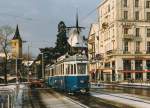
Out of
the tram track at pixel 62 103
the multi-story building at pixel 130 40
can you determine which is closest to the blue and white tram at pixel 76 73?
the tram track at pixel 62 103

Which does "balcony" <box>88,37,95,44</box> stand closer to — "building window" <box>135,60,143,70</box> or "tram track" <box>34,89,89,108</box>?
"building window" <box>135,60,143,70</box>

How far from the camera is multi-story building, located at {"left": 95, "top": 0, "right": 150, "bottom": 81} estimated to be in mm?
103125

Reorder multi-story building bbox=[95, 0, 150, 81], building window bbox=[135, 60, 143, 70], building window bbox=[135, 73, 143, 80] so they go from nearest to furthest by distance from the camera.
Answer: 1. building window bbox=[135, 73, 143, 80]
2. multi-story building bbox=[95, 0, 150, 81]
3. building window bbox=[135, 60, 143, 70]

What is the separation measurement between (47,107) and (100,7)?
94.7 meters

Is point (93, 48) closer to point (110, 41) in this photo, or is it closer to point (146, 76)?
point (110, 41)

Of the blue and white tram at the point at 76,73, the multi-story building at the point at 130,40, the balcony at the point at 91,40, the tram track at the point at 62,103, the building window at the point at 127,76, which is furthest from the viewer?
the balcony at the point at 91,40

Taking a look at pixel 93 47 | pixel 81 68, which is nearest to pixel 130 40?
pixel 93 47

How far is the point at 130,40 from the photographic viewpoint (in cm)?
10525

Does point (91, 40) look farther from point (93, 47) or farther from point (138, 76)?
point (138, 76)

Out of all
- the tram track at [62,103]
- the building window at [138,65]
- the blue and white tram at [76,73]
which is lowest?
the tram track at [62,103]

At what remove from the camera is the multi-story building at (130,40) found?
103125 millimetres

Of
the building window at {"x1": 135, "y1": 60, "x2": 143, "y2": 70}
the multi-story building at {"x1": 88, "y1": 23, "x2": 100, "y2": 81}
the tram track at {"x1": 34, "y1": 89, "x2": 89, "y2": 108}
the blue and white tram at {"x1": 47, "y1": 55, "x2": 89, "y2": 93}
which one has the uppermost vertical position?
the multi-story building at {"x1": 88, "y1": 23, "x2": 100, "y2": 81}

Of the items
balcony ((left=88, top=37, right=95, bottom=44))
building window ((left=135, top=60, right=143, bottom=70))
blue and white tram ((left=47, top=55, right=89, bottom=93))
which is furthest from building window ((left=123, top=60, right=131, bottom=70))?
blue and white tram ((left=47, top=55, right=89, bottom=93))

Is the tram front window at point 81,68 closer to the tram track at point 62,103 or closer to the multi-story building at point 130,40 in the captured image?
the tram track at point 62,103
